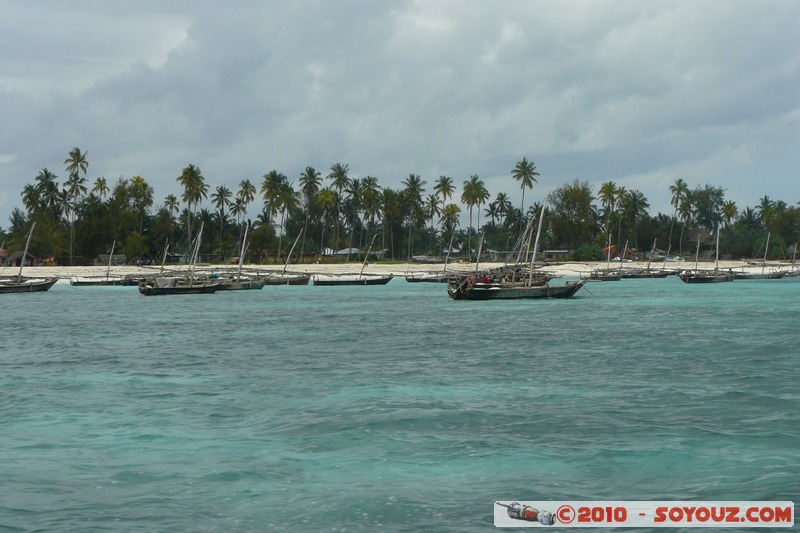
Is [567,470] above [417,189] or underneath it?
underneath

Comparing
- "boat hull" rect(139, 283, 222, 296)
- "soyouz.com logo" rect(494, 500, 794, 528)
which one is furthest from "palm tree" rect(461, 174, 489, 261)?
"soyouz.com logo" rect(494, 500, 794, 528)

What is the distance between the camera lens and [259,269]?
13875 centimetres

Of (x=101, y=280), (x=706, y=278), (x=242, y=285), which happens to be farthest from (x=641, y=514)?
(x=101, y=280)

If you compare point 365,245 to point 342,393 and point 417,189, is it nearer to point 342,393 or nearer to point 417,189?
point 417,189

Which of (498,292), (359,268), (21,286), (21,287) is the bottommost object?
(21,287)

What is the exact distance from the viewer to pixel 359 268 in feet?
467

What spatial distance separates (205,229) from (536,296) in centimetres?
10128

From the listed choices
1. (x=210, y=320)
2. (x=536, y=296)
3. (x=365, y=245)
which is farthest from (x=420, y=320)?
(x=365, y=245)

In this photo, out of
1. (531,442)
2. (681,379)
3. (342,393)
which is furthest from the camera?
(681,379)

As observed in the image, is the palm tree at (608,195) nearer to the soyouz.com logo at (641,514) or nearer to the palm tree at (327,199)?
the palm tree at (327,199)

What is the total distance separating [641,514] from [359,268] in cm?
12970

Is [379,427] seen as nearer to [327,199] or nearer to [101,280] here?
[101,280]

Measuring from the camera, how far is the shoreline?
13375 centimetres

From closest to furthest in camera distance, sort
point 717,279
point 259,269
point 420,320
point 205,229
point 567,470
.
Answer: point 567,470
point 420,320
point 717,279
point 259,269
point 205,229
